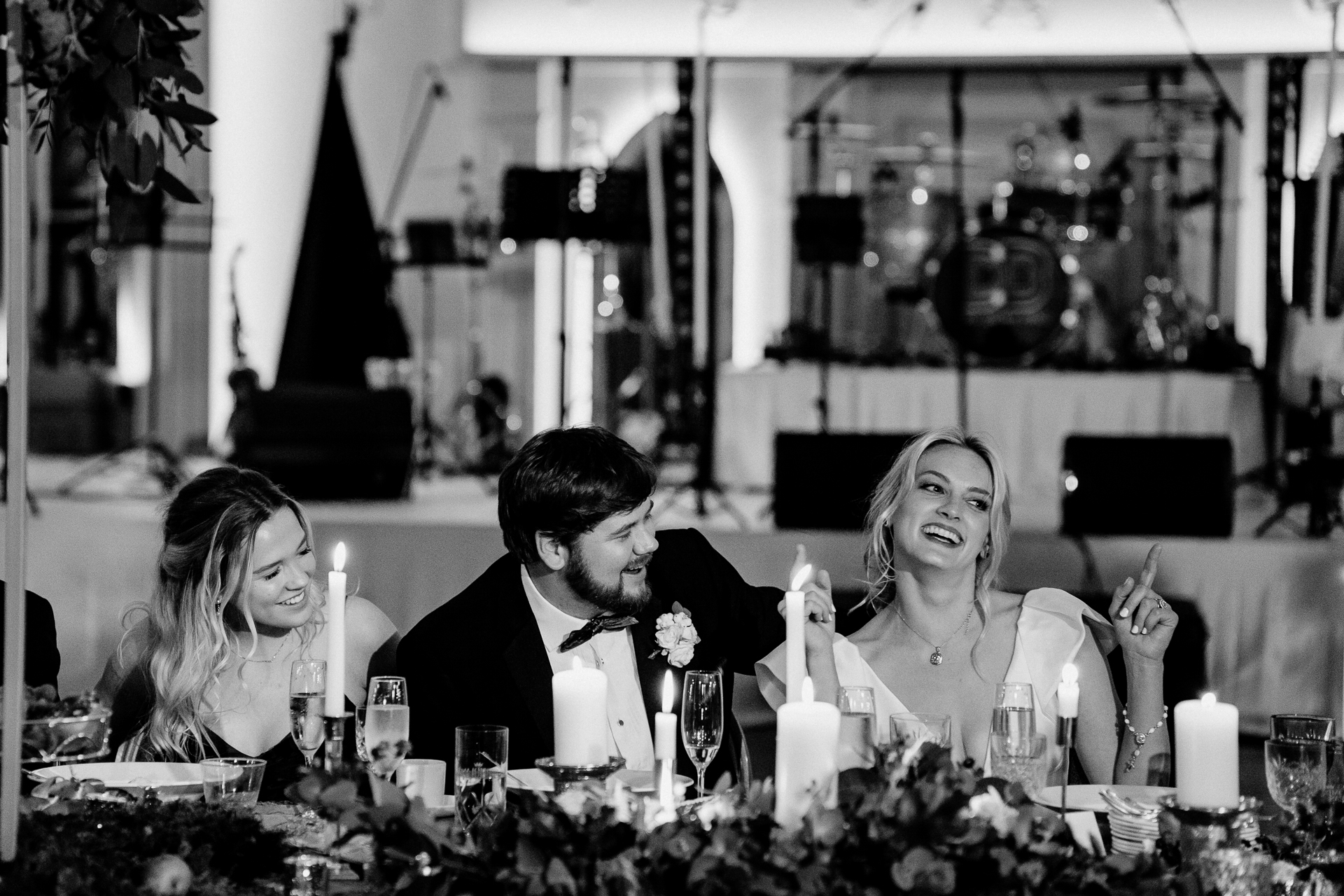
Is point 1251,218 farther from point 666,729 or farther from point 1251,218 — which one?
point 666,729

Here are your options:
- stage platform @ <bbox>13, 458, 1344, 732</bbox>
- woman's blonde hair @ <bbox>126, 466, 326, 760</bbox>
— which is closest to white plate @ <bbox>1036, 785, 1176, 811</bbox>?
woman's blonde hair @ <bbox>126, 466, 326, 760</bbox>

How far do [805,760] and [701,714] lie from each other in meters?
0.62

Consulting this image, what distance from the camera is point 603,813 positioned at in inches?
57.9

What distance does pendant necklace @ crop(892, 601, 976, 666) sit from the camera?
296 cm

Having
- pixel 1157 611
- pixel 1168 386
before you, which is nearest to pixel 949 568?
pixel 1157 611

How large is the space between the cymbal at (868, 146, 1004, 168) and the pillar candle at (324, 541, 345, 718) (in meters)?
9.45

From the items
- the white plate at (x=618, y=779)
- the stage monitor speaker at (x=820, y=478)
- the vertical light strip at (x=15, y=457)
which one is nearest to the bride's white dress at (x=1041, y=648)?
the white plate at (x=618, y=779)

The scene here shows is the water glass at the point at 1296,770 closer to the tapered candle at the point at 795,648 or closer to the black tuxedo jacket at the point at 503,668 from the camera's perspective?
the tapered candle at the point at 795,648

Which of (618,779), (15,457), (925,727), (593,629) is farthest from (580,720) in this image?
(593,629)

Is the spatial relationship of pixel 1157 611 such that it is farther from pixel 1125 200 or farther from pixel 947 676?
pixel 1125 200

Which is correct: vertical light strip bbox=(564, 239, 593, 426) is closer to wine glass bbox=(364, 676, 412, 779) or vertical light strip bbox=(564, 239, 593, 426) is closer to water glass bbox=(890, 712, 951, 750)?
wine glass bbox=(364, 676, 412, 779)

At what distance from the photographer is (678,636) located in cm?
252

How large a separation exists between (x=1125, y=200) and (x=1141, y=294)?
227cm

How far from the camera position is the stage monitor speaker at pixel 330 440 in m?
7.47
